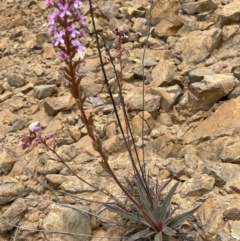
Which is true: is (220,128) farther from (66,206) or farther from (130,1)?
(130,1)

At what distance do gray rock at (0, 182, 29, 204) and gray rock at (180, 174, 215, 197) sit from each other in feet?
3.84

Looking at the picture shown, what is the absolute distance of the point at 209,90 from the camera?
11.4ft

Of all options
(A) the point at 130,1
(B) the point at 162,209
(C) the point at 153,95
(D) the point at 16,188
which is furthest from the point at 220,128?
(A) the point at 130,1

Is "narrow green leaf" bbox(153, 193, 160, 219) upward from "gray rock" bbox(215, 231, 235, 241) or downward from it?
upward

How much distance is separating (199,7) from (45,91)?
2.03m

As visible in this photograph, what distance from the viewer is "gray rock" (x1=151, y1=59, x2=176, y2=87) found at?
3893 millimetres

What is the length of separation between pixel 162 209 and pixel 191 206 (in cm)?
Result: 35

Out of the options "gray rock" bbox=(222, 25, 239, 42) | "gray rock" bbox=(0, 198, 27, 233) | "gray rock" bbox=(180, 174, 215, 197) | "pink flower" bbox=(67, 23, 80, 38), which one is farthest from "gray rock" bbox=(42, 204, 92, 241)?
"gray rock" bbox=(222, 25, 239, 42)

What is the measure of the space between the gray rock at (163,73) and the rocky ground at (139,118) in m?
0.01

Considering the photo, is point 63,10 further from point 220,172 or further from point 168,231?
point 220,172

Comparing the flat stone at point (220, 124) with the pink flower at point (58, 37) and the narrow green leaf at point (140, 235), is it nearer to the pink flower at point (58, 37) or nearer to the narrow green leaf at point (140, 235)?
the narrow green leaf at point (140, 235)

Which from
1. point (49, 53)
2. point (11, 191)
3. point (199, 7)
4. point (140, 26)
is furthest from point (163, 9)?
point (11, 191)

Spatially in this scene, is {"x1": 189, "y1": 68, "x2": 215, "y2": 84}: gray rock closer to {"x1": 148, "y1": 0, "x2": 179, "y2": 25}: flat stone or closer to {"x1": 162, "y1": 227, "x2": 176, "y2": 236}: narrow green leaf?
{"x1": 148, "y1": 0, "x2": 179, "y2": 25}: flat stone

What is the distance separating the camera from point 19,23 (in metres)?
5.76
